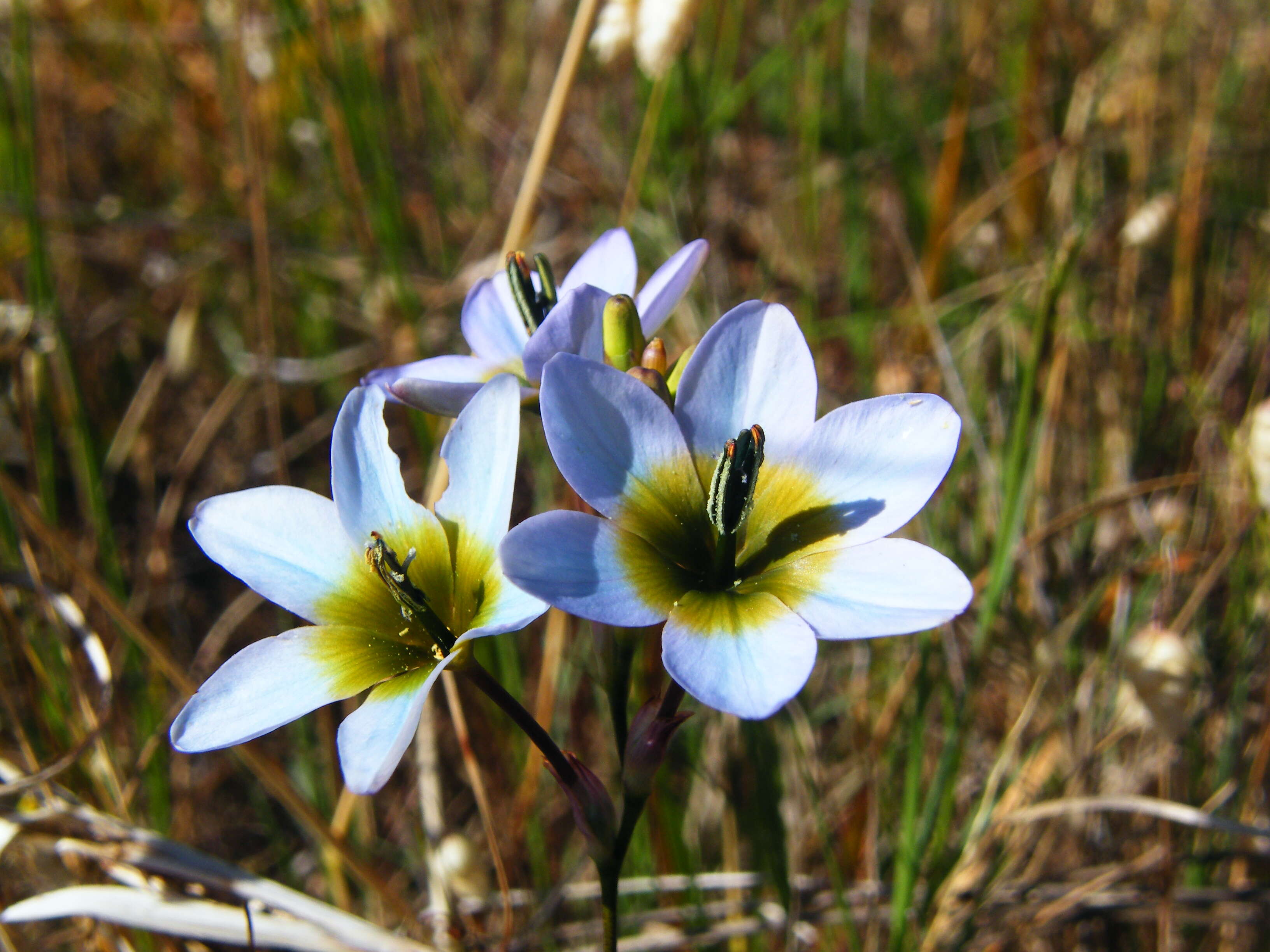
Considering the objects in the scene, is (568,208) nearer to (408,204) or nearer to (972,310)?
(408,204)

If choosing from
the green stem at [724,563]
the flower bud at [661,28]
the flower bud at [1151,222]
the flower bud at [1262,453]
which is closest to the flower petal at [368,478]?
the green stem at [724,563]

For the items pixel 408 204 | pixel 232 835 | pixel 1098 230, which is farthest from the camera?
pixel 408 204

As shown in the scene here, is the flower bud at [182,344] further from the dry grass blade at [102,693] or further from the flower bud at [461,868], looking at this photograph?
the flower bud at [461,868]

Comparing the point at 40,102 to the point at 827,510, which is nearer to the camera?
the point at 827,510

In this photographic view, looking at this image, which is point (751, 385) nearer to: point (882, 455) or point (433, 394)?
point (882, 455)

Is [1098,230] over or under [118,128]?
under

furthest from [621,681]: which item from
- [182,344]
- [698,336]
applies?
[182,344]

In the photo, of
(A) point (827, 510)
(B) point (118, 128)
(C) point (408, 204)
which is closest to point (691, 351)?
(A) point (827, 510)
